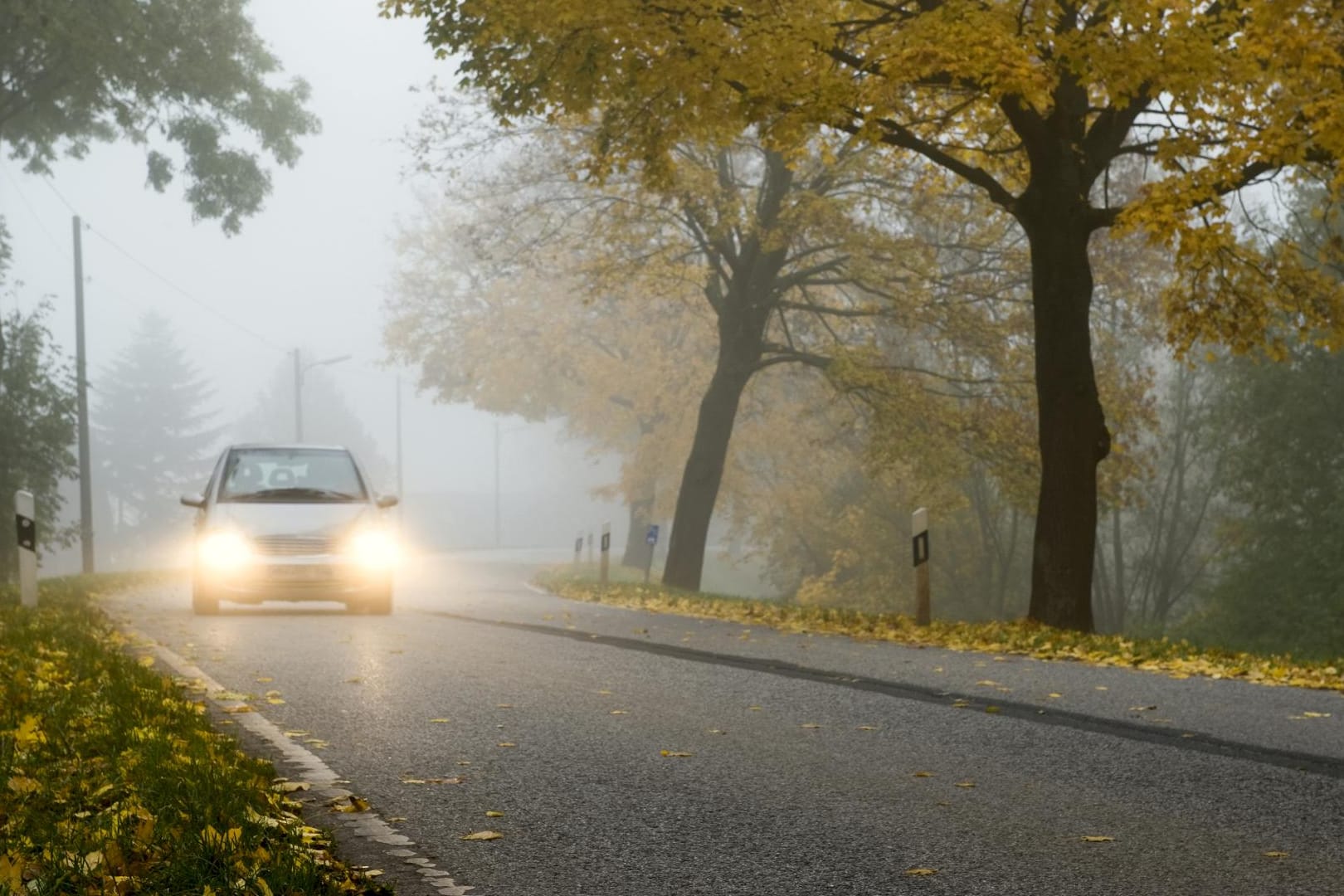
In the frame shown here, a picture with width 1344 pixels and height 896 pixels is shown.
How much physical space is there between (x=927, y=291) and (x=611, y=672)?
52.5 ft

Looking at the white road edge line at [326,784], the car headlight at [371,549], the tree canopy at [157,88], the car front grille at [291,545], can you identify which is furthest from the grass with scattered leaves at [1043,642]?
the tree canopy at [157,88]

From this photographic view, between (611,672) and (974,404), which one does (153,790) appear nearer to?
(611,672)

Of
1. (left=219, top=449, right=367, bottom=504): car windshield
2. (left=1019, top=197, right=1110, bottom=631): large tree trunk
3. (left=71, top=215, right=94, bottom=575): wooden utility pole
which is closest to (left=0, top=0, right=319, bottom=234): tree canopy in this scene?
(left=71, top=215, right=94, bottom=575): wooden utility pole

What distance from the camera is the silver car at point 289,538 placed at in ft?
53.0

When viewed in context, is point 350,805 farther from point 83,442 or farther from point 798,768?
point 83,442

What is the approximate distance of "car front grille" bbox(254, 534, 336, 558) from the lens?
16203mm

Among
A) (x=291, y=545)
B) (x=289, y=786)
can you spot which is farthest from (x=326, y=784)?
(x=291, y=545)

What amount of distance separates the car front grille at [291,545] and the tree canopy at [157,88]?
11210 millimetres

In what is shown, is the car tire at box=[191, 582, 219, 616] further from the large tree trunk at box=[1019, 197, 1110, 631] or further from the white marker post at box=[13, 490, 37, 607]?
the large tree trunk at box=[1019, 197, 1110, 631]

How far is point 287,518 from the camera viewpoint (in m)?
16.5

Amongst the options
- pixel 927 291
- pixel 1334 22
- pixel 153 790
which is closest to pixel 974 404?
pixel 927 291

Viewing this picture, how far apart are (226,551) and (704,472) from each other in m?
12.5

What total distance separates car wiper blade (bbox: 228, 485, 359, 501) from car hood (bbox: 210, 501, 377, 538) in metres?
0.12

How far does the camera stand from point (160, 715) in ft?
25.1
